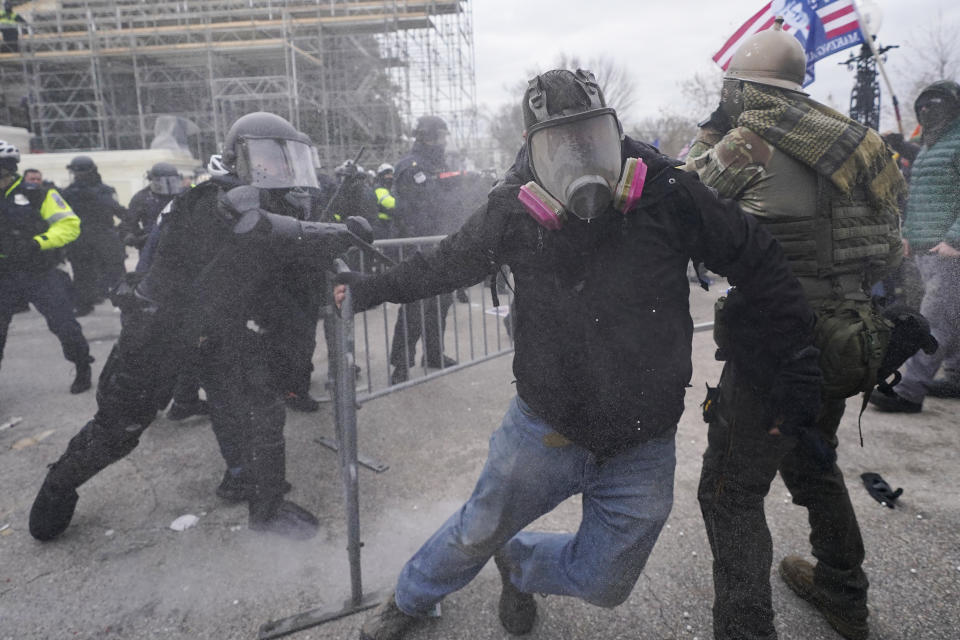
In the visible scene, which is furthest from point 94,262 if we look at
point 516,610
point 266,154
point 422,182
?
point 516,610

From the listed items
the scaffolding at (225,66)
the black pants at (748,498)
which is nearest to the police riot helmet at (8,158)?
the black pants at (748,498)

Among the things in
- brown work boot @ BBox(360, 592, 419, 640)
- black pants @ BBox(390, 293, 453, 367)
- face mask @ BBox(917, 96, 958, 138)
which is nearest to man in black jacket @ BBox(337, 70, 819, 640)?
brown work boot @ BBox(360, 592, 419, 640)

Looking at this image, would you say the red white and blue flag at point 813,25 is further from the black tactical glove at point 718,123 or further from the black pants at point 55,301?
the black pants at point 55,301

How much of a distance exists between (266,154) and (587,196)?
1921 millimetres

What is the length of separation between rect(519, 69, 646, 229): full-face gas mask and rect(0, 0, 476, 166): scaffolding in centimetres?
2180

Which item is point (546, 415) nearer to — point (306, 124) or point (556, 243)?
point (556, 243)

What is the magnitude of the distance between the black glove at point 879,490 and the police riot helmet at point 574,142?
2530 millimetres

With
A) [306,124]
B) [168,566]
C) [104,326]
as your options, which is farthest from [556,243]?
[306,124]

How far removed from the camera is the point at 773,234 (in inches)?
80.0

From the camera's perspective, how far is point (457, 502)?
3.36 m

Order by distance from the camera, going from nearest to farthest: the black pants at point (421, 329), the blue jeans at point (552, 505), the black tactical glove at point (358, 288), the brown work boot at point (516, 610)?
the blue jeans at point (552, 505) → the black tactical glove at point (358, 288) → the brown work boot at point (516, 610) → the black pants at point (421, 329)

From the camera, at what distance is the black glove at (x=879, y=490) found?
3.11m

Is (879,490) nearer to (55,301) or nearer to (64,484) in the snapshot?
(64,484)

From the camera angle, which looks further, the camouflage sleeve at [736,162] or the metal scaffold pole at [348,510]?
the metal scaffold pole at [348,510]
